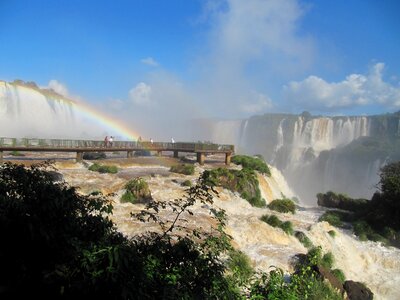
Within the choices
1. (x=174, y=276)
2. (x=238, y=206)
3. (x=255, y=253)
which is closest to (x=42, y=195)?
(x=174, y=276)

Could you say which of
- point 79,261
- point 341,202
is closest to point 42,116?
point 341,202

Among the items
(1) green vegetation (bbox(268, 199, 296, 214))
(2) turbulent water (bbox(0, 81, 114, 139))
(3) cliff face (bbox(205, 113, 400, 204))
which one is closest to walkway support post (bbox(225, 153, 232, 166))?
(1) green vegetation (bbox(268, 199, 296, 214))

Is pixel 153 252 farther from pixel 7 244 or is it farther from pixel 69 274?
pixel 7 244

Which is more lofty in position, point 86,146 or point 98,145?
point 98,145

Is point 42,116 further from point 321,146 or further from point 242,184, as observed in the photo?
point 321,146

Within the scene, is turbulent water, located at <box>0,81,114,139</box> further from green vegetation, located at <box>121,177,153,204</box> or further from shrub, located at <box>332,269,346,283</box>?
shrub, located at <box>332,269,346,283</box>
